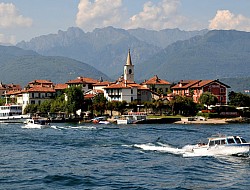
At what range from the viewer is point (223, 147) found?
55562 mm

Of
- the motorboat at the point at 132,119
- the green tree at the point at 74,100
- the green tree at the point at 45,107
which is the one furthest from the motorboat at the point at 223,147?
the green tree at the point at 45,107

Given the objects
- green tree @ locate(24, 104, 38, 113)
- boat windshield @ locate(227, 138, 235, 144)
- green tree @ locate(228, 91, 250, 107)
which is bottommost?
boat windshield @ locate(227, 138, 235, 144)

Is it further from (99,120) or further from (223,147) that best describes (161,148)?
(99,120)

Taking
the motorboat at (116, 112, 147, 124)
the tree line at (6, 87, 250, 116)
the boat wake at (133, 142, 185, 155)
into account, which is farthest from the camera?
the tree line at (6, 87, 250, 116)

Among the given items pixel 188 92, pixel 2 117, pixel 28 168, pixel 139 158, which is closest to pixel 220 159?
pixel 139 158

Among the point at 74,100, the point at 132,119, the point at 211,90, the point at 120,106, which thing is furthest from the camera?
the point at 211,90

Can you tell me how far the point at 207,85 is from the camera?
154125mm

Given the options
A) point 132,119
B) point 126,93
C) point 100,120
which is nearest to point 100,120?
point 100,120

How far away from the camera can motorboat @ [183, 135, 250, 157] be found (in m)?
54.8

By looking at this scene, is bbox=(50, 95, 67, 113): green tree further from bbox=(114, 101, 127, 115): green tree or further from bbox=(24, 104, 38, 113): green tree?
bbox=(114, 101, 127, 115): green tree

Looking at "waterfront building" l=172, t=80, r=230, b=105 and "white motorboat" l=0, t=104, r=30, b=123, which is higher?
"waterfront building" l=172, t=80, r=230, b=105

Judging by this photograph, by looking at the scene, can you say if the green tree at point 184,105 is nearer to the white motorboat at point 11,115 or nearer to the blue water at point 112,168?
the white motorboat at point 11,115

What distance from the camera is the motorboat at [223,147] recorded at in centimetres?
5481

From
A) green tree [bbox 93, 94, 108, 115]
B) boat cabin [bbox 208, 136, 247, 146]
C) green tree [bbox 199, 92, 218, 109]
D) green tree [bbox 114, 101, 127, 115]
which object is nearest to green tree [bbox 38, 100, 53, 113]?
green tree [bbox 93, 94, 108, 115]
